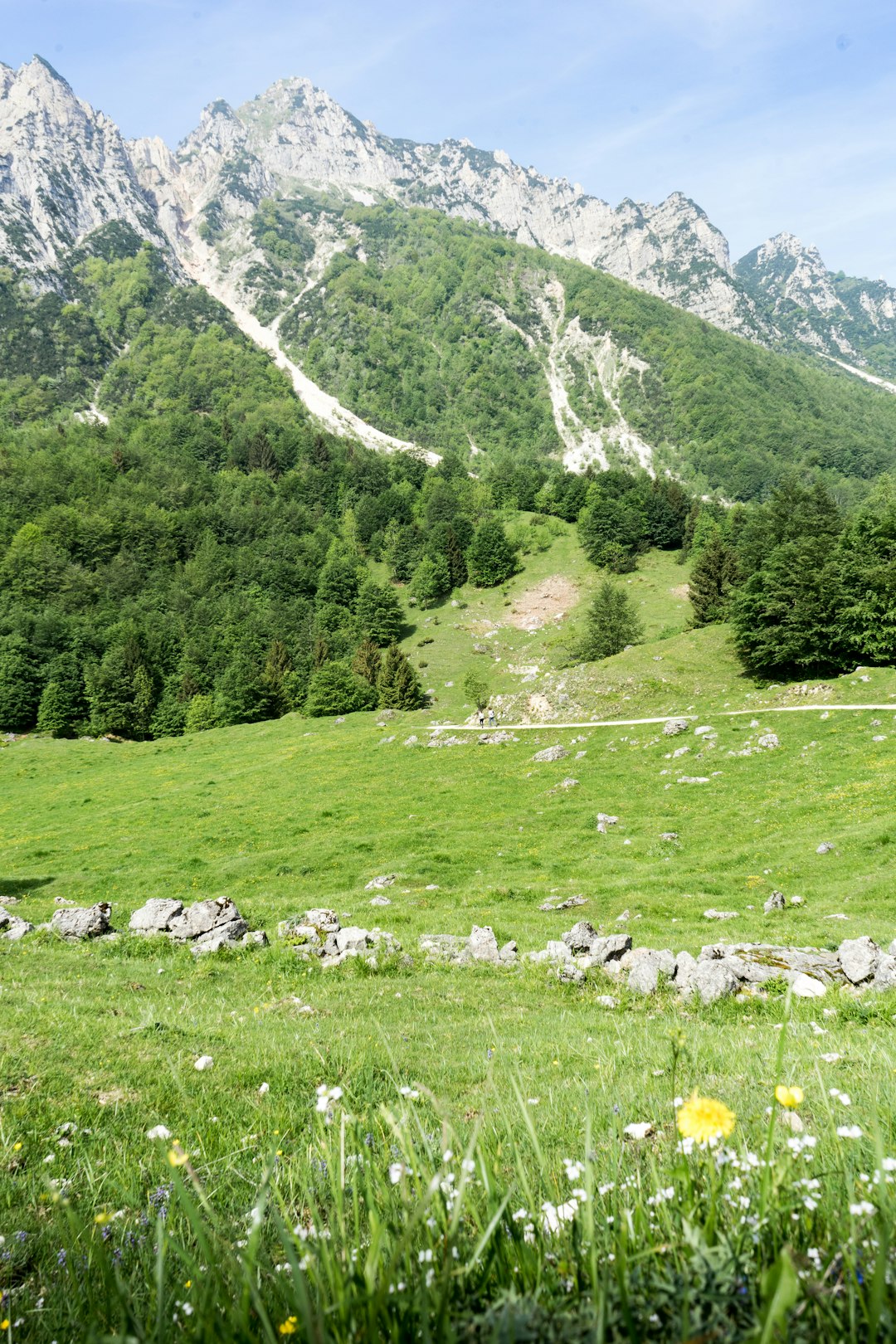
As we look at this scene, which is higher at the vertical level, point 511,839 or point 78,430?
point 78,430

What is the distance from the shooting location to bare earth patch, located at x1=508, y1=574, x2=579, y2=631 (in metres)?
94.6

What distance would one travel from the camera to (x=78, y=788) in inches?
1902

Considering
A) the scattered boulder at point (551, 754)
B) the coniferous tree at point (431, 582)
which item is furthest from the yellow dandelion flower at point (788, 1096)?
the coniferous tree at point (431, 582)

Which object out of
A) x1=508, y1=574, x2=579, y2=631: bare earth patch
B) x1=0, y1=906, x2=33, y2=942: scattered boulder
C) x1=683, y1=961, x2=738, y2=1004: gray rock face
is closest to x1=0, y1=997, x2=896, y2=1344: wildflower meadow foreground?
x1=683, y1=961, x2=738, y2=1004: gray rock face

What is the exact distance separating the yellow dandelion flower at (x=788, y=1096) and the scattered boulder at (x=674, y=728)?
131ft

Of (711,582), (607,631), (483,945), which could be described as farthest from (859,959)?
(711,582)

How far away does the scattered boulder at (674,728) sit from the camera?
131ft

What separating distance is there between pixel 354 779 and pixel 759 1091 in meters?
39.3

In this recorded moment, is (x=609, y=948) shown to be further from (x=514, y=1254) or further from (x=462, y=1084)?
(x=514, y=1254)

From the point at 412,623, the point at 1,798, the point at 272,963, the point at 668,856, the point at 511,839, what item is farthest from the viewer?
the point at 412,623

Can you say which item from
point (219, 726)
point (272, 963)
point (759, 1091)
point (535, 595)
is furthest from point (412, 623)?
point (759, 1091)

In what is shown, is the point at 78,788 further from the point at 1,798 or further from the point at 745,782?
the point at 745,782

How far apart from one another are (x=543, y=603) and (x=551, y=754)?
6101 centimetres

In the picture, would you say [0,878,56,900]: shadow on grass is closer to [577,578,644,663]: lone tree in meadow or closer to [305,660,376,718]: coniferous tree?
[305,660,376,718]: coniferous tree
